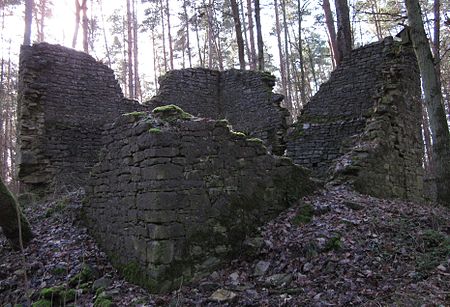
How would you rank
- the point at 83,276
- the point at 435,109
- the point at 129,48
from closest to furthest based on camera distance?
the point at 83,276, the point at 435,109, the point at 129,48

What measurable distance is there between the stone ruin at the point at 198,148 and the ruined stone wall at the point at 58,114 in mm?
29

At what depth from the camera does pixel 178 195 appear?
16.0 ft

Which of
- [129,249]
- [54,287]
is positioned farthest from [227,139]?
[54,287]

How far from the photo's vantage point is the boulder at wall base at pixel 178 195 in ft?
15.6

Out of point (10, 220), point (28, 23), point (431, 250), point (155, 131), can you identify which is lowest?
point (431, 250)

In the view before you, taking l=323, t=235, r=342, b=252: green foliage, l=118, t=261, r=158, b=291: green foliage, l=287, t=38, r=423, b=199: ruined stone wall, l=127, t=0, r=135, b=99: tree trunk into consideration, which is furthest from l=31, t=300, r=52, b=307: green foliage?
l=127, t=0, r=135, b=99: tree trunk

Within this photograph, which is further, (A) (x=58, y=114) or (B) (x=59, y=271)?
(A) (x=58, y=114)

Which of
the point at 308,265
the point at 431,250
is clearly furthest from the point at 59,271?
the point at 431,250

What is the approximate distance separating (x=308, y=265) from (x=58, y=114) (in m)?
A: 8.57

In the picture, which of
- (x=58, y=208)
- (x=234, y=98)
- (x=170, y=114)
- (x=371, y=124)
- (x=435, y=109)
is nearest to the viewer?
(x=170, y=114)

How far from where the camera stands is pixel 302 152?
10531 mm

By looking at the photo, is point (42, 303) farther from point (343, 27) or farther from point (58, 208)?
point (343, 27)

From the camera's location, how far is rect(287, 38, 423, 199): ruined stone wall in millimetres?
8727

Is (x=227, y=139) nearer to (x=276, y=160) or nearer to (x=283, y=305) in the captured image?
(x=276, y=160)
